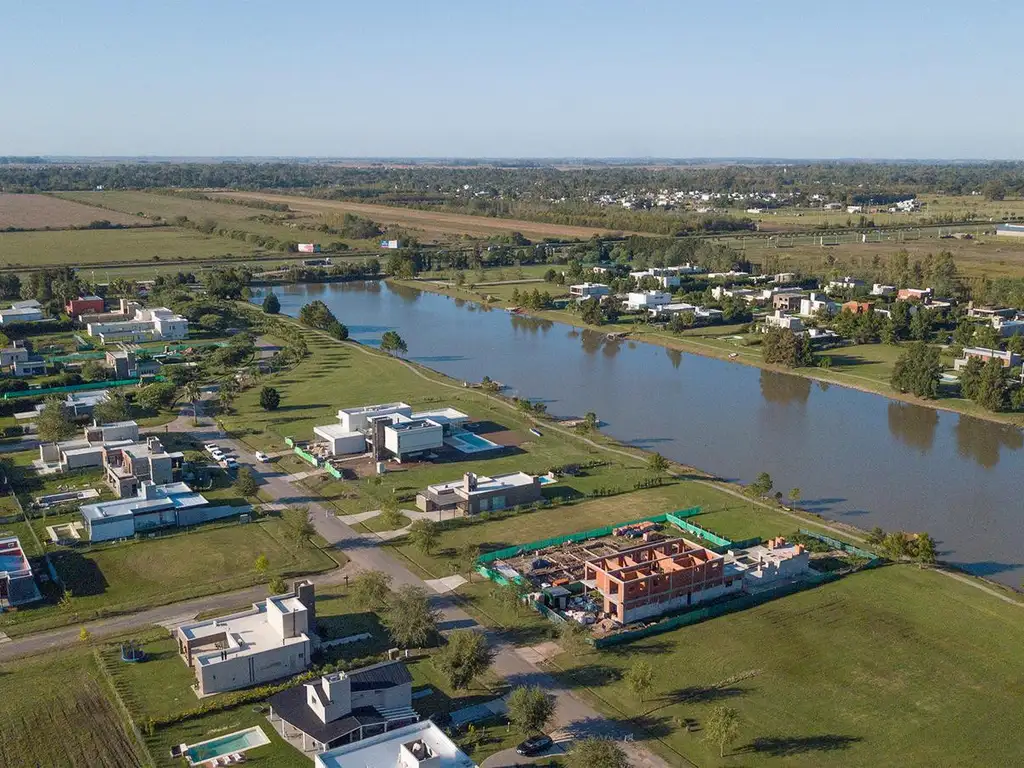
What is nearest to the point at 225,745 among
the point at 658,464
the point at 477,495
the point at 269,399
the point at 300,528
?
the point at 300,528

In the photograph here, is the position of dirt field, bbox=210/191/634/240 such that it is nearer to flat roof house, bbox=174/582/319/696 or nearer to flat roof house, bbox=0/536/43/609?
flat roof house, bbox=0/536/43/609

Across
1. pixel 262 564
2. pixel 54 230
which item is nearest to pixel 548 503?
pixel 262 564

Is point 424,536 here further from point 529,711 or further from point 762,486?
point 762,486

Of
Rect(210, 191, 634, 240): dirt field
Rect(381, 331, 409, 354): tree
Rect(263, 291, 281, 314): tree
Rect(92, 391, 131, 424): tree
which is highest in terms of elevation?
Rect(210, 191, 634, 240): dirt field

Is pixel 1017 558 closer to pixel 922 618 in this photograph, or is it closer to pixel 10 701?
pixel 922 618

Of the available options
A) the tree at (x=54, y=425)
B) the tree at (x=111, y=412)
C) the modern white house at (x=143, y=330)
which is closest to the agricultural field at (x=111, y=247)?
the modern white house at (x=143, y=330)

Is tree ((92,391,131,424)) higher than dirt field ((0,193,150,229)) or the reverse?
the reverse

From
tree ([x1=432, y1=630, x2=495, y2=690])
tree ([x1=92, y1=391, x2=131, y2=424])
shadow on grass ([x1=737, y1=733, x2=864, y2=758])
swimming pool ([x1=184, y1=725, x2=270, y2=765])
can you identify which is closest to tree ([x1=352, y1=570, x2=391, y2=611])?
tree ([x1=432, y1=630, x2=495, y2=690])
